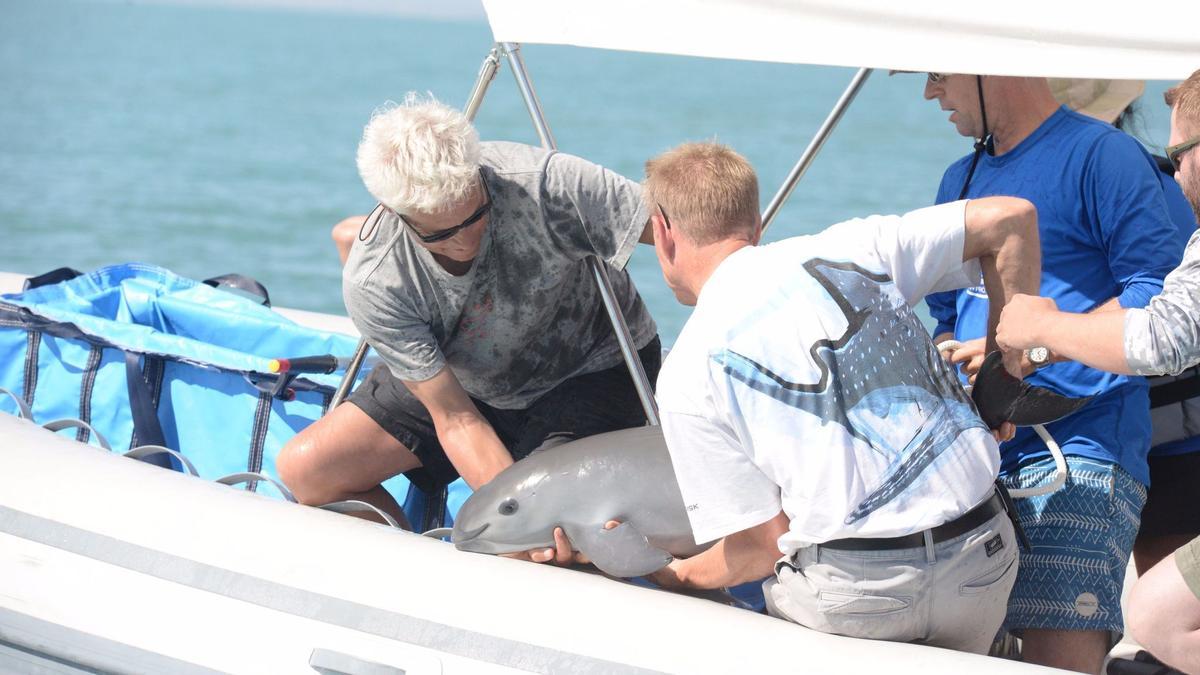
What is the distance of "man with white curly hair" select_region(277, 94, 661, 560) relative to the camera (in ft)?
8.11

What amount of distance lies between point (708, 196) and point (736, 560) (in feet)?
1.83

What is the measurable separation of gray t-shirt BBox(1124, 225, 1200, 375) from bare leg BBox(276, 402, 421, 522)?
161cm

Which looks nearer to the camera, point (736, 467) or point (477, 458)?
point (736, 467)

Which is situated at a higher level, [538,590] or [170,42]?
[538,590]

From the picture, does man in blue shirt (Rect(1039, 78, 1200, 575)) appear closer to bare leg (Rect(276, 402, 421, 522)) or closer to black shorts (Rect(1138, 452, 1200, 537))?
black shorts (Rect(1138, 452, 1200, 537))

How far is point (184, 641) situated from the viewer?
7.11ft

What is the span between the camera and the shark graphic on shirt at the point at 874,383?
1.79 metres

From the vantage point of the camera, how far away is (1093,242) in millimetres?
2232

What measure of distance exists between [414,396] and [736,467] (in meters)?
1.15

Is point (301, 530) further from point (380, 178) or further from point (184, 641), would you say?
point (380, 178)

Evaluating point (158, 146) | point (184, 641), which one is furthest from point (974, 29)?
point (158, 146)

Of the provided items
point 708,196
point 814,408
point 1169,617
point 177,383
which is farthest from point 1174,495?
point 177,383

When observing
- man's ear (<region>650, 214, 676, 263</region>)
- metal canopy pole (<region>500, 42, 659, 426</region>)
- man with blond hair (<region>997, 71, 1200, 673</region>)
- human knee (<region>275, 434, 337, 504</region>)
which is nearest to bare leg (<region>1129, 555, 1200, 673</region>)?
man with blond hair (<region>997, 71, 1200, 673</region>)

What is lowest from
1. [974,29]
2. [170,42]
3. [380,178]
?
[170,42]
